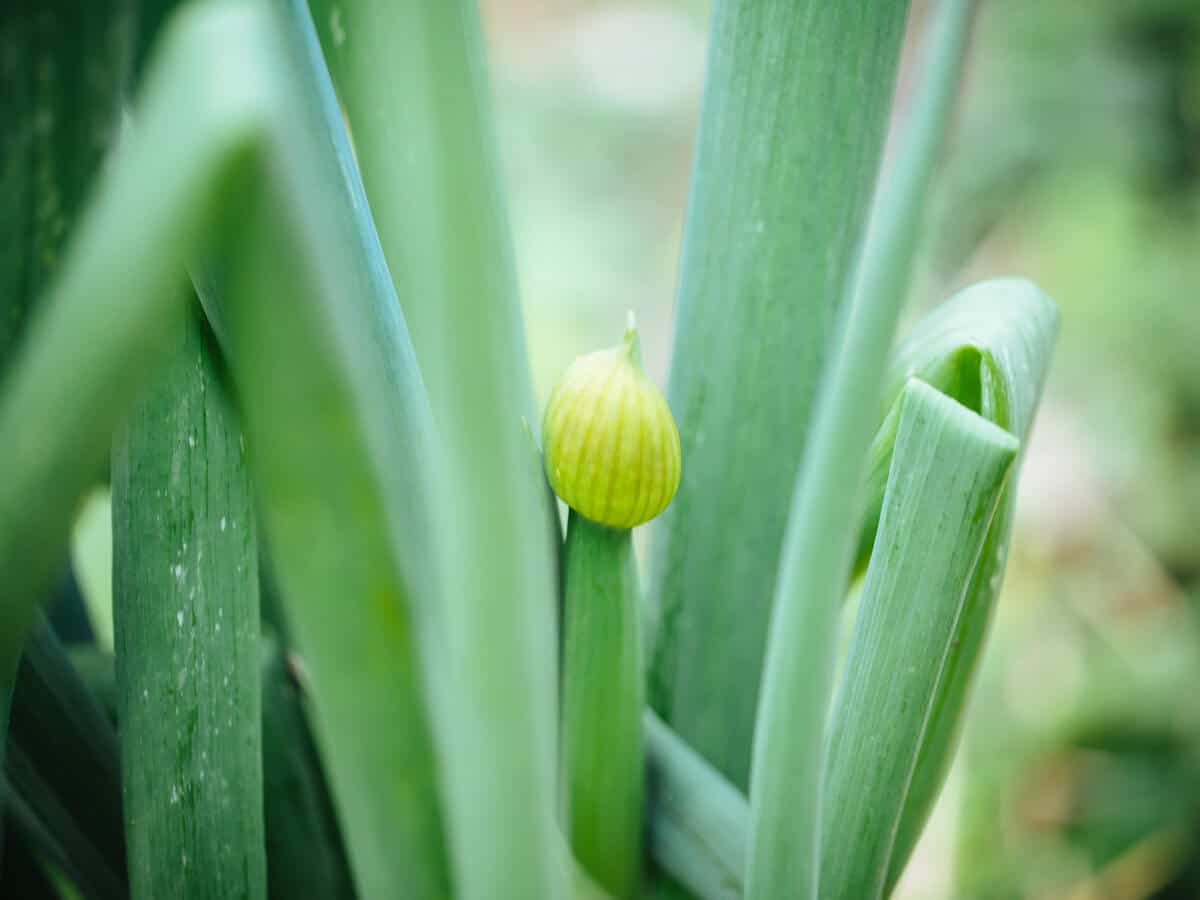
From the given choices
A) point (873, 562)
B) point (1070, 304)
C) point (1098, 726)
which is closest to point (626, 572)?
point (873, 562)

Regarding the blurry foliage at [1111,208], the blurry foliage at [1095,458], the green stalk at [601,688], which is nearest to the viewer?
the green stalk at [601,688]

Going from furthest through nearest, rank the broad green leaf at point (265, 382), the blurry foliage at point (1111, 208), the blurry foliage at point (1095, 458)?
the blurry foliage at point (1111, 208)
the blurry foliage at point (1095, 458)
the broad green leaf at point (265, 382)

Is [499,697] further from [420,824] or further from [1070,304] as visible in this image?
[1070,304]

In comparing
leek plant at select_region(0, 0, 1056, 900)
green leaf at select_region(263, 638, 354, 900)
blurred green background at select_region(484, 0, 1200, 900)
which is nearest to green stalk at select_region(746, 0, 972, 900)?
leek plant at select_region(0, 0, 1056, 900)

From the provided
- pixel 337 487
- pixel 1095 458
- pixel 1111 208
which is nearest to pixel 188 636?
pixel 337 487

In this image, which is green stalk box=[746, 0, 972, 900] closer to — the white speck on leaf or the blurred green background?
the white speck on leaf

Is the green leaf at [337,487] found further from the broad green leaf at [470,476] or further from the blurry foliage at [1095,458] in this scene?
the blurry foliage at [1095,458]

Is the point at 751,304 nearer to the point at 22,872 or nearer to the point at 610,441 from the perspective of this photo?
the point at 610,441

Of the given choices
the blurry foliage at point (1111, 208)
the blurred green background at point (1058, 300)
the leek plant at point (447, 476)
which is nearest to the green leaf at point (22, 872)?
the leek plant at point (447, 476)
